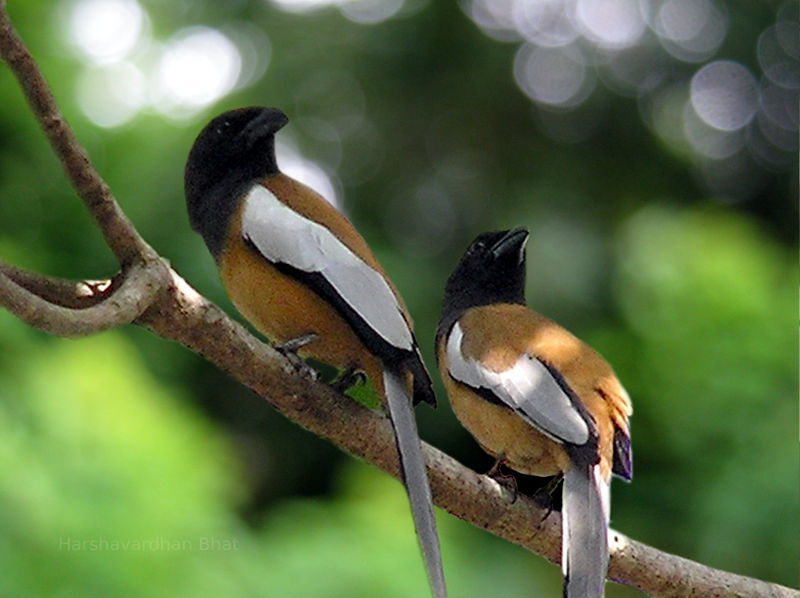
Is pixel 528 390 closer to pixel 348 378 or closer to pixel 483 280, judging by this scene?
pixel 348 378

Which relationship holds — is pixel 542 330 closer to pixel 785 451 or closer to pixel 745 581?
pixel 745 581

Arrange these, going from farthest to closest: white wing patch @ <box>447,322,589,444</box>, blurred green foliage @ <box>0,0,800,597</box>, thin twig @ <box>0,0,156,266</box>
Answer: blurred green foliage @ <box>0,0,800,597</box> → white wing patch @ <box>447,322,589,444</box> → thin twig @ <box>0,0,156,266</box>

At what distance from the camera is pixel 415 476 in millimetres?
1723

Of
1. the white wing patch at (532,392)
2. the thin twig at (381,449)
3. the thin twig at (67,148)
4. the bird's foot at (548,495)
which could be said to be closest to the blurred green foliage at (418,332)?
the bird's foot at (548,495)

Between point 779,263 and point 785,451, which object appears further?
point 779,263

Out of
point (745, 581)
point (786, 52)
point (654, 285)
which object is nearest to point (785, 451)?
point (654, 285)

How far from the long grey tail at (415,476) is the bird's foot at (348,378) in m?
0.30

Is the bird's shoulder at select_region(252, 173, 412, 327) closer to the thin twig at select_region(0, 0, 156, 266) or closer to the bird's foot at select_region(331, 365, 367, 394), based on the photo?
the bird's foot at select_region(331, 365, 367, 394)

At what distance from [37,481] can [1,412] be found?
52 centimetres

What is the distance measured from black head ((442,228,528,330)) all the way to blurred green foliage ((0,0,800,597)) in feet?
4.63

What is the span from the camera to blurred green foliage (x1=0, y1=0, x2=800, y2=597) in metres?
3.69

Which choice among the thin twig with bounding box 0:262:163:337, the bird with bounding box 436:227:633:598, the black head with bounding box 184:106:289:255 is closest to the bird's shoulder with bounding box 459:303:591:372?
the bird with bounding box 436:227:633:598

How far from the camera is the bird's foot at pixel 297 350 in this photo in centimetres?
214

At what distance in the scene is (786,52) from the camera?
793 centimetres
